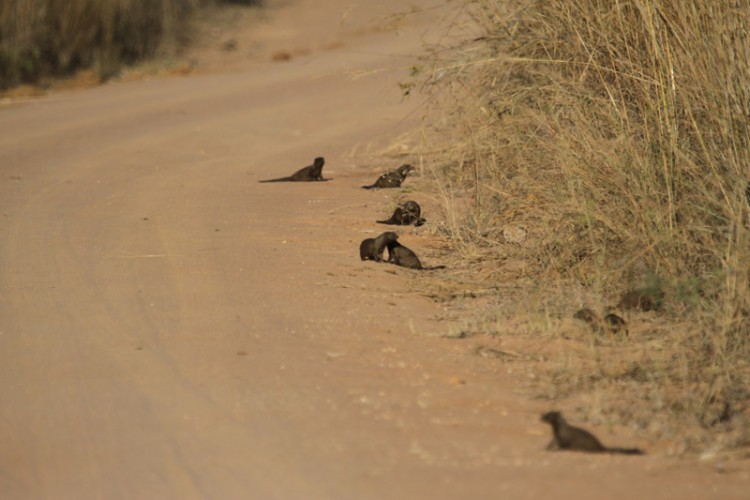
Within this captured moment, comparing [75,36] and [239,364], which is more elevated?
[75,36]

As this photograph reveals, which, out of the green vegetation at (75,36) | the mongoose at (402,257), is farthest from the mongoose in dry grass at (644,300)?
the green vegetation at (75,36)

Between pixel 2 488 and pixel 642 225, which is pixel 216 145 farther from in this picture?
pixel 2 488

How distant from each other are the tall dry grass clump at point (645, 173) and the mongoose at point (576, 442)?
16.9 inches

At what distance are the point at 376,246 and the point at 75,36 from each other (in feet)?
33.1

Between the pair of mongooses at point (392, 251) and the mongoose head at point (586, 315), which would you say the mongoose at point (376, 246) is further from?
the mongoose head at point (586, 315)

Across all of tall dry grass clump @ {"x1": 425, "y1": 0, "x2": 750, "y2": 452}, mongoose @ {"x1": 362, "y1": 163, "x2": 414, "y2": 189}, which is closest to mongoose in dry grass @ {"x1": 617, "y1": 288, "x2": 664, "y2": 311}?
tall dry grass clump @ {"x1": 425, "y1": 0, "x2": 750, "y2": 452}

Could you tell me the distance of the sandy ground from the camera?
3.28m

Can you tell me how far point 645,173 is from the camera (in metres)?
5.17

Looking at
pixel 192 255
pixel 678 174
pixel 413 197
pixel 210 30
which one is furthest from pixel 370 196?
pixel 210 30

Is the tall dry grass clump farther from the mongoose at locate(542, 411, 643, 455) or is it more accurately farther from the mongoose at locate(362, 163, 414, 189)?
the mongoose at locate(362, 163, 414, 189)

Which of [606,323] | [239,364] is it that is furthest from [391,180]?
[239,364]

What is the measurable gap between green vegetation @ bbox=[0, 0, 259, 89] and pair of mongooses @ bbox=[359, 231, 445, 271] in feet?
29.3

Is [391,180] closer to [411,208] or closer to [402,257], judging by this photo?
[411,208]

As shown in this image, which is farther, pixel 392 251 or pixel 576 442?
pixel 392 251
